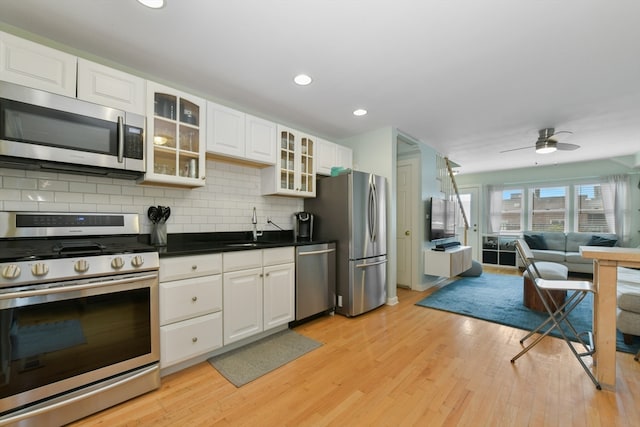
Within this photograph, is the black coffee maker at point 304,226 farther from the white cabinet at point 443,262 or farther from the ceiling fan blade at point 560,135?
the ceiling fan blade at point 560,135

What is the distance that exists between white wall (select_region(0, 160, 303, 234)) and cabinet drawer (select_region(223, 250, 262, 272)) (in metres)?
0.60

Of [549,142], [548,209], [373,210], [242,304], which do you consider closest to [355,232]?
[373,210]

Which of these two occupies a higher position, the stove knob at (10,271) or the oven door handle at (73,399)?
the stove knob at (10,271)

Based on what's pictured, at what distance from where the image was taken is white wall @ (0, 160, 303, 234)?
180cm

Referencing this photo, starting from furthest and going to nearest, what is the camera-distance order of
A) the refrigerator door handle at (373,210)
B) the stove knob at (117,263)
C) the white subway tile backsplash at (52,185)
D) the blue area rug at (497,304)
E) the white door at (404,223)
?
the white door at (404,223)
the refrigerator door handle at (373,210)
the blue area rug at (497,304)
the white subway tile backsplash at (52,185)
the stove knob at (117,263)

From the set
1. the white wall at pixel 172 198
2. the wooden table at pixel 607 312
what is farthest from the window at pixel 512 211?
the white wall at pixel 172 198

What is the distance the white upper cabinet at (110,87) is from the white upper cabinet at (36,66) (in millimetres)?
55

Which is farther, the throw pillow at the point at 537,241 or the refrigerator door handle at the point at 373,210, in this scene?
the throw pillow at the point at 537,241

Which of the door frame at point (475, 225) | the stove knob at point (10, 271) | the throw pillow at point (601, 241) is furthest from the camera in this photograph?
the door frame at point (475, 225)

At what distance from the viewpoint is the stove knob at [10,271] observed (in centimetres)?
131

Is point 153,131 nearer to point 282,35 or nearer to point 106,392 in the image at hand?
point 282,35

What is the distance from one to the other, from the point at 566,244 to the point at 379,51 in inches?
253

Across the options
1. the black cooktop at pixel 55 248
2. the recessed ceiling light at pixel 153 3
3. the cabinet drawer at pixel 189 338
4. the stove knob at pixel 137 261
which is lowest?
the cabinet drawer at pixel 189 338

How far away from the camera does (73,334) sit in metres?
1.52
